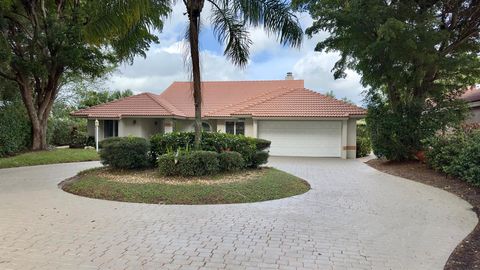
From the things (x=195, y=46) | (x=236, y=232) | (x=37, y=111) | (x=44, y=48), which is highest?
(x=44, y=48)

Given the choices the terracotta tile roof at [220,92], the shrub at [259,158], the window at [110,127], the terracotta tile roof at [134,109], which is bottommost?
the shrub at [259,158]

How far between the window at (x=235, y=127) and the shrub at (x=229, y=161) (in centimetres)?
1268

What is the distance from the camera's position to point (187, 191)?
345 inches

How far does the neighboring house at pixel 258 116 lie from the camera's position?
21328mm

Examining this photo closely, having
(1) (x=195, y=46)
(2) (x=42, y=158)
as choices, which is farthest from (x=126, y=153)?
(2) (x=42, y=158)

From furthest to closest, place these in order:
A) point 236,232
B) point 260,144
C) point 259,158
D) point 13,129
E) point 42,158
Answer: point 13,129 < point 42,158 < point 260,144 < point 259,158 < point 236,232

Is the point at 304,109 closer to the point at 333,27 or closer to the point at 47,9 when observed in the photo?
the point at 333,27

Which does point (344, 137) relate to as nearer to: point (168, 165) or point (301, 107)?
point (301, 107)

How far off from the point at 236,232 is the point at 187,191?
2952mm

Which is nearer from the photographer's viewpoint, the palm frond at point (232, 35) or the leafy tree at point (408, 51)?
the palm frond at point (232, 35)

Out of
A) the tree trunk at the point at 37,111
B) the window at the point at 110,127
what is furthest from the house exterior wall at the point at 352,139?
the tree trunk at the point at 37,111

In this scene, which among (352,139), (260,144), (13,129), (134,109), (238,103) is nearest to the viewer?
(260,144)

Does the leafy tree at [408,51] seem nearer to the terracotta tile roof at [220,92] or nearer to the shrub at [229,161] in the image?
the shrub at [229,161]

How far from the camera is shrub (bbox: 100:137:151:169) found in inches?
448
